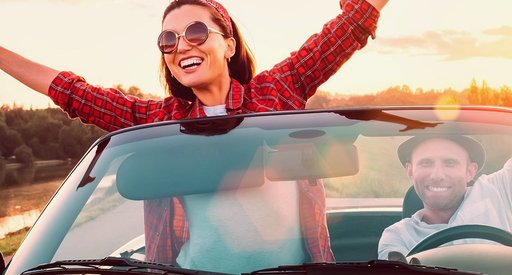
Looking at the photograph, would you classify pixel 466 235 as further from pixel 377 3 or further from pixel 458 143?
pixel 377 3

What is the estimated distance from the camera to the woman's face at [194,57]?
14.0 ft

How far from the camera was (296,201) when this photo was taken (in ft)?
9.42

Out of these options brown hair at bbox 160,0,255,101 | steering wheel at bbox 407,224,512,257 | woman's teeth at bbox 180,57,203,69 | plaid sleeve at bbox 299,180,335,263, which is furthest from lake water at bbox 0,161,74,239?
steering wheel at bbox 407,224,512,257

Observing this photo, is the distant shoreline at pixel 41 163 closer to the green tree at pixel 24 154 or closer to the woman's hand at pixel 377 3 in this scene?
the green tree at pixel 24 154

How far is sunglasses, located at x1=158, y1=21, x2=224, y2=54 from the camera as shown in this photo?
4.25 m

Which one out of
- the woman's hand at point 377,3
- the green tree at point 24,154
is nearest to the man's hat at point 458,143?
the woman's hand at point 377,3

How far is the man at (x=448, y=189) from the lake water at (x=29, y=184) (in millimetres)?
38714

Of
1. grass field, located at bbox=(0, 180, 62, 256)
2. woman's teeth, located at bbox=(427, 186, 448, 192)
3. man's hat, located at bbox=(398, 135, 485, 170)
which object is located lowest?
grass field, located at bbox=(0, 180, 62, 256)

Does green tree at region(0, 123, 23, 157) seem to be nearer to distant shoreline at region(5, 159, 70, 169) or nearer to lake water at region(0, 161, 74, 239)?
lake water at region(0, 161, 74, 239)

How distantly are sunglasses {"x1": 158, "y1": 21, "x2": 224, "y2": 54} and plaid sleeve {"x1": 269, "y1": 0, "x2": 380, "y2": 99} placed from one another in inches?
17.2

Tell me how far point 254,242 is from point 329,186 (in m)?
0.40

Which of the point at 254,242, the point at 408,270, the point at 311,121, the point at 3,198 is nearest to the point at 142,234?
the point at 254,242

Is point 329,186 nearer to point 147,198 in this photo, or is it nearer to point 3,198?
point 147,198

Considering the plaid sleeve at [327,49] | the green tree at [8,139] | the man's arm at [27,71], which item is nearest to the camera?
the plaid sleeve at [327,49]
